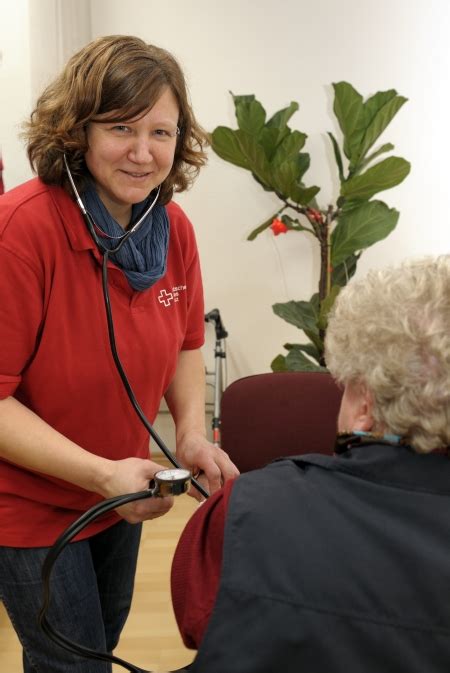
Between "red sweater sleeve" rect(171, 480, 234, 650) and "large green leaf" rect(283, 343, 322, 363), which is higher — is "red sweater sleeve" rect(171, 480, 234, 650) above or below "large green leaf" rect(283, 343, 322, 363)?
above

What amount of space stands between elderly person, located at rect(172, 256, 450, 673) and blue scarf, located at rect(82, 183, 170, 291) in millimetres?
469

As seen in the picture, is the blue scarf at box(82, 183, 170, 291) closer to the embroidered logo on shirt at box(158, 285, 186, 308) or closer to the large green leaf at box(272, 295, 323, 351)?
the embroidered logo on shirt at box(158, 285, 186, 308)

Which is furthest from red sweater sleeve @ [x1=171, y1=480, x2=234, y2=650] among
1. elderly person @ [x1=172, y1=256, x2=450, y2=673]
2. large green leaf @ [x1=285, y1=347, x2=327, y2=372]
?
large green leaf @ [x1=285, y1=347, x2=327, y2=372]

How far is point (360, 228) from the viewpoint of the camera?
3.01m

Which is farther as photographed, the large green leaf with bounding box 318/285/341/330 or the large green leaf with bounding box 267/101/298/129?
the large green leaf with bounding box 267/101/298/129

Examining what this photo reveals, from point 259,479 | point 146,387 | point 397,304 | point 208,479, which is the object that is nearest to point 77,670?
point 208,479

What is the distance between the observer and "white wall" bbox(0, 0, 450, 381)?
349cm

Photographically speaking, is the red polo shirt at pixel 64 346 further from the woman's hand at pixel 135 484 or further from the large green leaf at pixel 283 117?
the large green leaf at pixel 283 117

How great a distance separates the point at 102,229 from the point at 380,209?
6.98 ft

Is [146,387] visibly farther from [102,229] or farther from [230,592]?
[230,592]

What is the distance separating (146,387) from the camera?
1194 millimetres

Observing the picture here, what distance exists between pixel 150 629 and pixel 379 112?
2287 mm

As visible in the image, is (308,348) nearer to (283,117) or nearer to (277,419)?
(283,117)

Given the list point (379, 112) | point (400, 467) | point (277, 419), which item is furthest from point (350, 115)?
point (400, 467)
